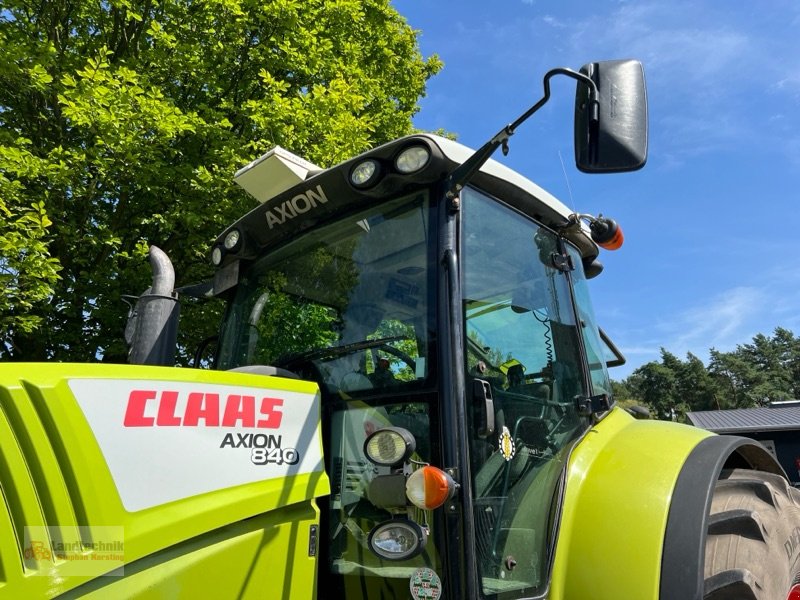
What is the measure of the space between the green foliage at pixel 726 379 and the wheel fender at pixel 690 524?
68.3 meters

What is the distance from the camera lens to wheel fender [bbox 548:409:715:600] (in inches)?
79.4

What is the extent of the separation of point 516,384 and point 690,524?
2.46ft

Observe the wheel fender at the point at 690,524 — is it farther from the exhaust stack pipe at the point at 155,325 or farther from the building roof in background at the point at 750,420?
the building roof in background at the point at 750,420

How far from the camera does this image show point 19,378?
1.47 metres

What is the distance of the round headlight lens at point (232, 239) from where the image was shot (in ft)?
8.96

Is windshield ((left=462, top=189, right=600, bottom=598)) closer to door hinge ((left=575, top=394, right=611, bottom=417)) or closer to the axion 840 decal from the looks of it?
door hinge ((left=575, top=394, right=611, bottom=417))

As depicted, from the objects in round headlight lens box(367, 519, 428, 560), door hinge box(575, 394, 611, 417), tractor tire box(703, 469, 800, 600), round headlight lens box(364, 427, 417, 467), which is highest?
door hinge box(575, 394, 611, 417)

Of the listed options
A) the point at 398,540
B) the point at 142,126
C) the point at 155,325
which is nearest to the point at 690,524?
the point at 398,540

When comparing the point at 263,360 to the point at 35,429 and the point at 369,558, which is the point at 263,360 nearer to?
the point at 369,558

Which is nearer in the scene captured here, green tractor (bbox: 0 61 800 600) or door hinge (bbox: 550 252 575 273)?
green tractor (bbox: 0 61 800 600)

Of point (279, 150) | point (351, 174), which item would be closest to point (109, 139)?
point (279, 150)

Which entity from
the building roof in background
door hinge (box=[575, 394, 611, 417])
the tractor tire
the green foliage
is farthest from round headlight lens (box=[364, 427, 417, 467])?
the green foliage

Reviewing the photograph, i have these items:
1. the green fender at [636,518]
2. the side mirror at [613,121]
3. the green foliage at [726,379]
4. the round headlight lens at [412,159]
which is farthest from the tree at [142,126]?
the green foliage at [726,379]

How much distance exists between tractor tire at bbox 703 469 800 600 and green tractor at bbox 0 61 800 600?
0.04 feet
